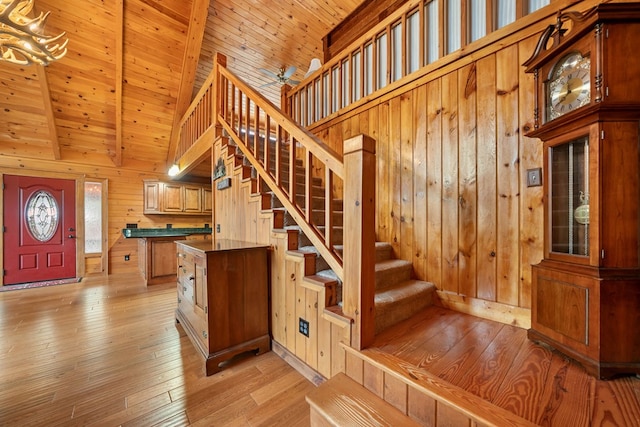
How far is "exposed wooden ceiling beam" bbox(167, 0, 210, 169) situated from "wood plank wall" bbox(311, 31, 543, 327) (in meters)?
3.19

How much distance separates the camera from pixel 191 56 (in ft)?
13.2

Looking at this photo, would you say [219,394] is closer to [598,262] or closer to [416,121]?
[598,262]

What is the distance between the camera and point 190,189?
594 cm

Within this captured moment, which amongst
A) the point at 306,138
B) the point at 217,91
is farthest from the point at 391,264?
the point at 217,91

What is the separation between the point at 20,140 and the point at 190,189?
9.14ft

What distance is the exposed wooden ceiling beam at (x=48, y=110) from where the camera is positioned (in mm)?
3568

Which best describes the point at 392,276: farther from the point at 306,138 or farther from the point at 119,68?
the point at 119,68

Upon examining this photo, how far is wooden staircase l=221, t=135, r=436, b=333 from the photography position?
1.59 m

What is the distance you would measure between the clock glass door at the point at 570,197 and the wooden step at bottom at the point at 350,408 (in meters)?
1.23

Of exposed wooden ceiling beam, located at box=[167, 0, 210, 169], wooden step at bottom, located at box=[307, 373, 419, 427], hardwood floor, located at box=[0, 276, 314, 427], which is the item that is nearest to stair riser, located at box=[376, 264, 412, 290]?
wooden step at bottom, located at box=[307, 373, 419, 427]

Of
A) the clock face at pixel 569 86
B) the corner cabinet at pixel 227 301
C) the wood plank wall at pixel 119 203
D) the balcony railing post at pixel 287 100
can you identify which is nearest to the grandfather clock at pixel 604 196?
the clock face at pixel 569 86

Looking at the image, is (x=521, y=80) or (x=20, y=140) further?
(x=20, y=140)

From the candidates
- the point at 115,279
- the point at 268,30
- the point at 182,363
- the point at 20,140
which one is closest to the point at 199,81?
the point at 268,30

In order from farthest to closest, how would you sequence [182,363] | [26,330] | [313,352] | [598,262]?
[26,330], [182,363], [313,352], [598,262]
